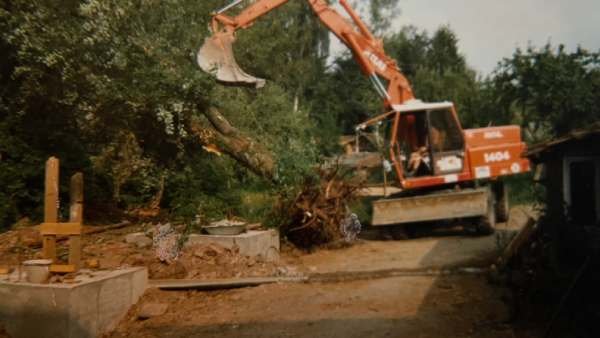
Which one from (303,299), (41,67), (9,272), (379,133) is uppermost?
(41,67)

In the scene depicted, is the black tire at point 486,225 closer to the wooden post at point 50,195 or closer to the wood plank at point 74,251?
the wood plank at point 74,251

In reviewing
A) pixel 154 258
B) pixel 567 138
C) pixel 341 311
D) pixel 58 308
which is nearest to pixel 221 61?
pixel 154 258

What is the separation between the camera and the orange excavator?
36.1ft

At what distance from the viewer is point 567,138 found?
6.72 m

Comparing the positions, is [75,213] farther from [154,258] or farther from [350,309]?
[350,309]

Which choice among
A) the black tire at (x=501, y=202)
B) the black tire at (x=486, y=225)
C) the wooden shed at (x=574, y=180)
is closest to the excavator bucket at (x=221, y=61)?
the wooden shed at (x=574, y=180)

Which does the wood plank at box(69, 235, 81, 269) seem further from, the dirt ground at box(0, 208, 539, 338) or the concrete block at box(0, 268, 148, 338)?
the dirt ground at box(0, 208, 539, 338)

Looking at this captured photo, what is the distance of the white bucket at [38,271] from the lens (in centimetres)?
602

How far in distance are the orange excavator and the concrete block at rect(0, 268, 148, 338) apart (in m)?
5.29

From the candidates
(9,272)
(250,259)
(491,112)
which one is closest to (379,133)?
(250,259)

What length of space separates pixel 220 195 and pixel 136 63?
3258 millimetres

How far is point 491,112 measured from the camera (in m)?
26.8

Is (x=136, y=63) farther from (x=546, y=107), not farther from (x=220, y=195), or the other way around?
(x=546, y=107)

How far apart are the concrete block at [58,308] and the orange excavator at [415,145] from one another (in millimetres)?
5287
